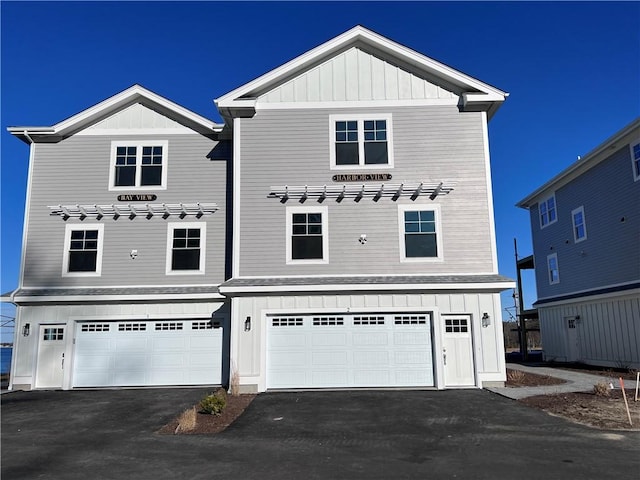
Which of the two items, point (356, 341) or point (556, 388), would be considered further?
point (356, 341)

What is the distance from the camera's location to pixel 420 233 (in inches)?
587

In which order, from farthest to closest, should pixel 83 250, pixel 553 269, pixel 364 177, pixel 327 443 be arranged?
pixel 553 269 < pixel 83 250 < pixel 364 177 < pixel 327 443

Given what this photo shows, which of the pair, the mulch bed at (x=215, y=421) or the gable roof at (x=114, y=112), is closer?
the mulch bed at (x=215, y=421)

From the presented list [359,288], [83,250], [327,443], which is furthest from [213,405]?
[83,250]

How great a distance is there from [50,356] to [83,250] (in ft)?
11.5

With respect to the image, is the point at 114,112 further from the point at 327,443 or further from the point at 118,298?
the point at 327,443

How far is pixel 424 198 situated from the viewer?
15.1 metres

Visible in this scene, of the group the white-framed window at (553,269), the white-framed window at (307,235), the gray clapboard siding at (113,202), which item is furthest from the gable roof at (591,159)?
the gray clapboard siding at (113,202)

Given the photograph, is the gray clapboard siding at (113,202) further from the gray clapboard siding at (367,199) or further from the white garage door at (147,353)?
the gray clapboard siding at (367,199)

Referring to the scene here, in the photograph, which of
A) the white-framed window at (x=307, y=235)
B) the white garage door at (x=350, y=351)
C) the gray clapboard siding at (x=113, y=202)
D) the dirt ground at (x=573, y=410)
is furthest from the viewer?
the gray clapboard siding at (x=113, y=202)

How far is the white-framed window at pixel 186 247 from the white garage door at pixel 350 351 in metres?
3.70

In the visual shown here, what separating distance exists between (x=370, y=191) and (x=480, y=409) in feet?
23.0

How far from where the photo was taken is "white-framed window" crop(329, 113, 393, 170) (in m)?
15.4

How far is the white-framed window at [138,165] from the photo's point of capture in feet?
55.5
